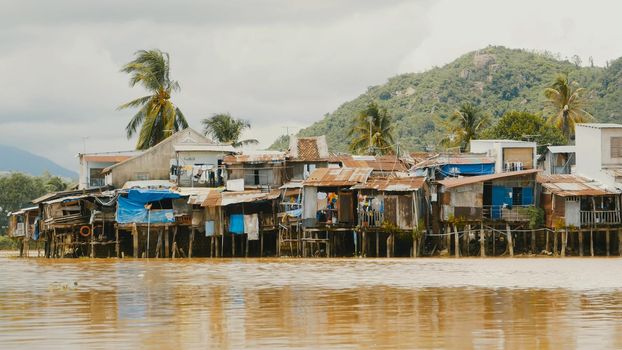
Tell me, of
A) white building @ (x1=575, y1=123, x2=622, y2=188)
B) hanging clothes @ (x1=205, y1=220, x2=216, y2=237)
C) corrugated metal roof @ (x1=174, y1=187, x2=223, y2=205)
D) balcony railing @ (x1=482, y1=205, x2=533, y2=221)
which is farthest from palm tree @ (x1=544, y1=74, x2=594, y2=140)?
hanging clothes @ (x1=205, y1=220, x2=216, y2=237)

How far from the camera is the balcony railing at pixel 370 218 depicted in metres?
45.8

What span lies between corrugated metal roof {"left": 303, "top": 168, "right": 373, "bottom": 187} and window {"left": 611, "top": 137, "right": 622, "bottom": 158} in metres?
11.8

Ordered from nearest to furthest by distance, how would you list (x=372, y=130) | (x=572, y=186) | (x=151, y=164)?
(x=572, y=186), (x=151, y=164), (x=372, y=130)

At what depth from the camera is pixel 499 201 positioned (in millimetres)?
46375

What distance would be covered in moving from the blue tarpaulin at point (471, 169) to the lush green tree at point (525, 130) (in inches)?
419

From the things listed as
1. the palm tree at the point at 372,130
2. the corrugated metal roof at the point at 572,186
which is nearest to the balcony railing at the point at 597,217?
the corrugated metal roof at the point at 572,186

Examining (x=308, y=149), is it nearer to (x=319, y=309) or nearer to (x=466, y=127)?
(x=466, y=127)

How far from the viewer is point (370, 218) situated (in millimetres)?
46094

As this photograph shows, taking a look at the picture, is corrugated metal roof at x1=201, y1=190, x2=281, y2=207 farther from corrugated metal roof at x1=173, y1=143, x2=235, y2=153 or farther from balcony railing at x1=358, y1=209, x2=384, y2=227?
balcony railing at x1=358, y1=209, x2=384, y2=227

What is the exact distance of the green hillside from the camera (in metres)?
92.1

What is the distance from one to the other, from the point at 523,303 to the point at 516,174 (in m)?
26.4

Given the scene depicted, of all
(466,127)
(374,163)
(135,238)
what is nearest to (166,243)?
(135,238)

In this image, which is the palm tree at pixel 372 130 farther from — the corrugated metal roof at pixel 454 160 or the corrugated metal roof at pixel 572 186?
the corrugated metal roof at pixel 572 186

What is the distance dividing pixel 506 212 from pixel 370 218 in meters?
6.39
